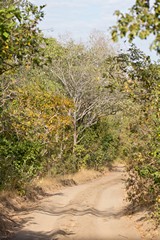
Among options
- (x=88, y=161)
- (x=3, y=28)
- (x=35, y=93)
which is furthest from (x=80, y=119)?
(x=3, y=28)

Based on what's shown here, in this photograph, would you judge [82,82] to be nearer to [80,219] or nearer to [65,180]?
[65,180]

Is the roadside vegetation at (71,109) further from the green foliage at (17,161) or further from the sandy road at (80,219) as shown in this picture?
the sandy road at (80,219)

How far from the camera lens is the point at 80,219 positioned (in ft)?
61.7

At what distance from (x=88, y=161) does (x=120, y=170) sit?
24.6ft

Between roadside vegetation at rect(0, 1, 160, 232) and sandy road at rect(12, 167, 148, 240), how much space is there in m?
1.36

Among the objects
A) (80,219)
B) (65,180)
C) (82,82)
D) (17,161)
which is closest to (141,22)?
(80,219)

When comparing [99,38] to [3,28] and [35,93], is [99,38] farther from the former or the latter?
[3,28]

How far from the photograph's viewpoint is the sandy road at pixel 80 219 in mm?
15441

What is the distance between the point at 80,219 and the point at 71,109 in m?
17.8

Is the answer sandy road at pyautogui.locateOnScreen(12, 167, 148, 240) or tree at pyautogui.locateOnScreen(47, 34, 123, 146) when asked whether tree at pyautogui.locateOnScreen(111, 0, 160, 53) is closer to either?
sandy road at pyautogui.locateOnScreen(12, 167, 148, 240)

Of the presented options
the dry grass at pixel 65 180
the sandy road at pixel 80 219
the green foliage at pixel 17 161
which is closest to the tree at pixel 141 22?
the sandy road at pixel 80 219

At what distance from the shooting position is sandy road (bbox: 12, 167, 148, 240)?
15.4m

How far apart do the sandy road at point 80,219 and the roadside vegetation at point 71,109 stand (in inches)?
53.6

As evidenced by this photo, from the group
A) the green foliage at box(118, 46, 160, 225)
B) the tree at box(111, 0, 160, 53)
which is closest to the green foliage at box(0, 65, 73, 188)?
the green foliage at box(118, 46, 160, 225)
